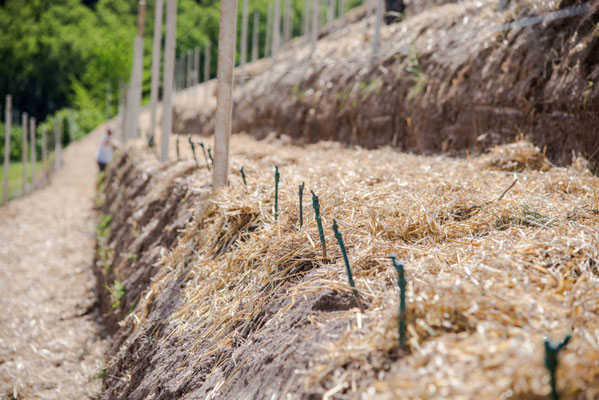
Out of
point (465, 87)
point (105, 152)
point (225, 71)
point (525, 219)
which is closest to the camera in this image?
point (525, 219)

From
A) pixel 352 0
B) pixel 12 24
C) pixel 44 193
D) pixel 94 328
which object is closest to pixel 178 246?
pixel 94 328

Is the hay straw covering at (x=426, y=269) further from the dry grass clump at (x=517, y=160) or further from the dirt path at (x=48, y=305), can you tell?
the dirt path at (x=48, y=305)

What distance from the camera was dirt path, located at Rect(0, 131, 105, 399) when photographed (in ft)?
15.4

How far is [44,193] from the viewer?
1636 cm

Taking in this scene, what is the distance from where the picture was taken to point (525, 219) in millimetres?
3043

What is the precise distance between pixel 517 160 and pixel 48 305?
19.9 ft

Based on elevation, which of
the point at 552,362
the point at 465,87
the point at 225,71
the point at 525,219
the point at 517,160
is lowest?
the point at 552,362

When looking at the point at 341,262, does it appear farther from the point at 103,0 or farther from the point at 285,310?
the point at 103,0

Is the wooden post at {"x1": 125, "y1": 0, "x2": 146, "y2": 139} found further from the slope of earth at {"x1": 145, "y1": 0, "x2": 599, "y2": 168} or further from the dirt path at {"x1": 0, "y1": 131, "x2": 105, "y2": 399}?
the slope of earth at {"x1": 145, "y1": 0, "x2": 599, "y2": 168}

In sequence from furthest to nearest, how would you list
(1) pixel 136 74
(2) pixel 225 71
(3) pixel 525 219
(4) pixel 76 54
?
(4) pixel 76 54, (1) pixel 136 74, (2) pixel 225 71, (3) pixel 525 219

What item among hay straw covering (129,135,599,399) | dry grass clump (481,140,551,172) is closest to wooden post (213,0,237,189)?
hay straw covering (129,135,599,399)

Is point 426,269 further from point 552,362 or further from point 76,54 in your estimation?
point 76,54

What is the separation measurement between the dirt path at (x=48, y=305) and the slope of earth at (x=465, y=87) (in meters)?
4.50

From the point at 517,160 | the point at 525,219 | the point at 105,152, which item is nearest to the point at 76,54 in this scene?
the point at 105,152
